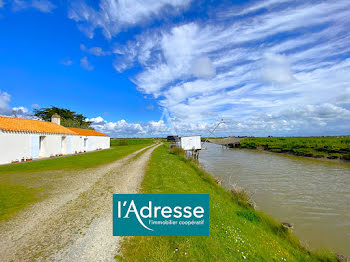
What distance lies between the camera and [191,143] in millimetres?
29281

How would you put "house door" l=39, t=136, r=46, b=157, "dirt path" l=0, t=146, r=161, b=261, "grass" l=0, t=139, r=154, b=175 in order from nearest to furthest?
"dirt path" l=0, t=146, r=161, b=261 < "grass" l=0, t=139, r=154, b=175 < "house door" l=39, t=136, r=46, b=157

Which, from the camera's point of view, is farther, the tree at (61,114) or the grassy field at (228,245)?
the tree at (61,114)

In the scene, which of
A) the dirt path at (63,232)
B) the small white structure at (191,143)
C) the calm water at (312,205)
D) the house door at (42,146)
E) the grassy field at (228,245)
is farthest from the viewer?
the small white structure at (191,143)

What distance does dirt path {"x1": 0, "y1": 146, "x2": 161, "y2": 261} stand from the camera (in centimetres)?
359

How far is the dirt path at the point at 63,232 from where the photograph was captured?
3590 millimetres

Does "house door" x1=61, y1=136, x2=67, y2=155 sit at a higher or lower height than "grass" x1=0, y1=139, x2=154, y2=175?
higher

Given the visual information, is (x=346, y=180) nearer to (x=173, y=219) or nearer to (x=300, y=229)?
(x=300, y=229)

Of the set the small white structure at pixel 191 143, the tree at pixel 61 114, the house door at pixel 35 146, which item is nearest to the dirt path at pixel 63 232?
the house door at pixel 35 146

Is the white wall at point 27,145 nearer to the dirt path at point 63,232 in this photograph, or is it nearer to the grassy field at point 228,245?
the dirt path at point 63,232

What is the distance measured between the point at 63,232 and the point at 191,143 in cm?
2556

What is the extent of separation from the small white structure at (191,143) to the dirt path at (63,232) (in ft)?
74.4

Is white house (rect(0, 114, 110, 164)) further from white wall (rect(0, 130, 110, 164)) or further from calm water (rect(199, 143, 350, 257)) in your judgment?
calm water (rect(199, 143, 350, 257))

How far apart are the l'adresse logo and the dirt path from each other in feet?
1.15

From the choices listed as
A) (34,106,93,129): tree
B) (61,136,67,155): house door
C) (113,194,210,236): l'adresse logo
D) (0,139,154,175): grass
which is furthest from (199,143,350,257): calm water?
(34,106,93,129): tree
